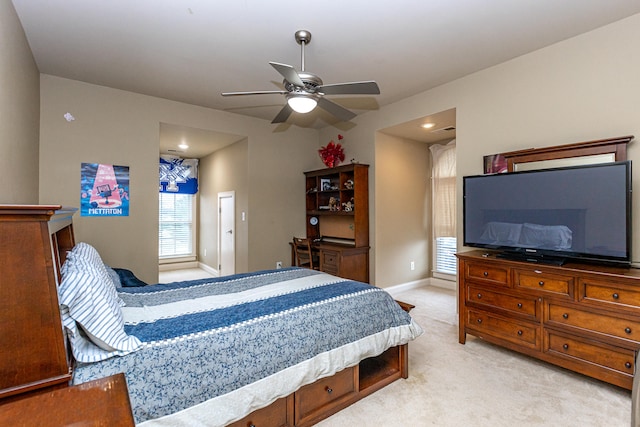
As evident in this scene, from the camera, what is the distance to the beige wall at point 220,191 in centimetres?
484

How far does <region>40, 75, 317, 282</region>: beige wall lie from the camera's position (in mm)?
3357

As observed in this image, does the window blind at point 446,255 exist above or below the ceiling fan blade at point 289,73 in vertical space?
below

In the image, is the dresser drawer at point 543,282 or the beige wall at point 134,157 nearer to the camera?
the dresser drawer at point 543,282

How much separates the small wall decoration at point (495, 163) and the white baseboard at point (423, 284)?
2.32 m

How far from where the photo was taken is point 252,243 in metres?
4.72

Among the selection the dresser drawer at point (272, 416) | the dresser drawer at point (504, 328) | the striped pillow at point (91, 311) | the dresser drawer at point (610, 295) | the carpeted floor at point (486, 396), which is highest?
the striped pillow at point (91, 311)

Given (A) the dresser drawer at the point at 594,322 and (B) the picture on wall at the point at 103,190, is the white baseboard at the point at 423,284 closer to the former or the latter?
(A) the dresser drawer at the point at 594,322

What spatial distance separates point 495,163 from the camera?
3078 mm

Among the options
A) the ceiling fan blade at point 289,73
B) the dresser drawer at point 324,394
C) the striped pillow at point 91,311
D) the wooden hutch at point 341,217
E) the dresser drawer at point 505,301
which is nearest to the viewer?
the striped pillow at point 91,311

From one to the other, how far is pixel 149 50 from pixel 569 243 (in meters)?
3.94

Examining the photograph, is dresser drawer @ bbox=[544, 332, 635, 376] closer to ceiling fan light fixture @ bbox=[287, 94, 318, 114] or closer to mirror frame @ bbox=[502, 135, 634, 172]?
mirror frame @ bbox=[502, 135, 634, 172]

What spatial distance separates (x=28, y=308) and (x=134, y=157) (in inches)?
130

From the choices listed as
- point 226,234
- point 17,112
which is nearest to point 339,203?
point 226,234

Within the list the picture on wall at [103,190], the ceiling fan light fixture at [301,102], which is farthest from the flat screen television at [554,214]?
the picture on wall at [103,190]
